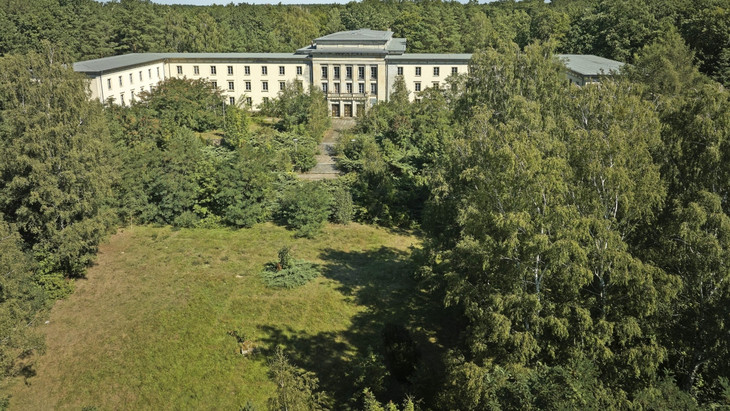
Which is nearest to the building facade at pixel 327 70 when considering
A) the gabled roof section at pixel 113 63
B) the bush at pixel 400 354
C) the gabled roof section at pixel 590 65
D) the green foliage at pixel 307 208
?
the gabled roof section at pixel 113 63

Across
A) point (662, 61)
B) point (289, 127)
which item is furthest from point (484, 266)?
point (289, 127)

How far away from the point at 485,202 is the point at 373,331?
10.8 meters

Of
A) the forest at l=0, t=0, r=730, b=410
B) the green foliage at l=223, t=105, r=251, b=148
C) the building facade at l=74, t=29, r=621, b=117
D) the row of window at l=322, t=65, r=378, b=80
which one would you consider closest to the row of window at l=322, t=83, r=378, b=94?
the building facade at l=74, t=29, r=621, b=117

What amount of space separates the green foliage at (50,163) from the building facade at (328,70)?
119 feet

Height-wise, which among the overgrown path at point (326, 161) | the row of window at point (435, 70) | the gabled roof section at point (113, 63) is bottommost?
the overgrown path at point (326, 161)

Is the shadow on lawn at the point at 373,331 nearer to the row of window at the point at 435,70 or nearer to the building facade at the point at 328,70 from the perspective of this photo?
the building facade at the point at 328,70

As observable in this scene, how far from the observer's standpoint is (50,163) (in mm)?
27531

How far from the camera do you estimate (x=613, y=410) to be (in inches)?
517

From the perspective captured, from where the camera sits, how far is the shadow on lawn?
2075 centimetres

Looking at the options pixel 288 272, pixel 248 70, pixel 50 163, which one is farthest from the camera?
pixel 248 70

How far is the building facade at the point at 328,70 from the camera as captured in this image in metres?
65.6

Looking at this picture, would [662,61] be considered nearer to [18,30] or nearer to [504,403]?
[504,403]

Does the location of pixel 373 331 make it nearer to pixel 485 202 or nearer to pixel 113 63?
pixel 485 202

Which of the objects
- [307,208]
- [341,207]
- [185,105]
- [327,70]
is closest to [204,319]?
[307,208]
